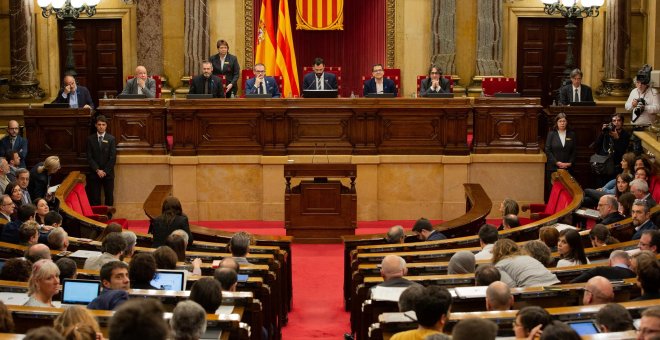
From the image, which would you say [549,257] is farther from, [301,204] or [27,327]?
[301,204]

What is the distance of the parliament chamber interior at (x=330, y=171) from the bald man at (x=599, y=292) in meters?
0.02

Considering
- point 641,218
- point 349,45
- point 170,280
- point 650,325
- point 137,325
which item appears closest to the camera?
point 137,325

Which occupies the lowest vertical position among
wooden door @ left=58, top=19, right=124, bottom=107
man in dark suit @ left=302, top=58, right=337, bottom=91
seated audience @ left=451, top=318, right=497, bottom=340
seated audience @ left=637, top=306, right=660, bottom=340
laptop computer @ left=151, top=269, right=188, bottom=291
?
laptop computer @ left=151, top=269, right=188, bottom=291

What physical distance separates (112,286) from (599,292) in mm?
3228

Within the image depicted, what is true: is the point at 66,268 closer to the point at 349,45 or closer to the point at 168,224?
the point at 168,224

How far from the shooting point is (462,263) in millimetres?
9109

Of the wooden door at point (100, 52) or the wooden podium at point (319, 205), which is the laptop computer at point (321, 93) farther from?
the wooden door at point (100, 52)

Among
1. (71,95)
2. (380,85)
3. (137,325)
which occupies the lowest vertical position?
(137,325)

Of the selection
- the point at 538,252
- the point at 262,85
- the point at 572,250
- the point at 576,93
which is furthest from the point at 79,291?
the point at 576,93

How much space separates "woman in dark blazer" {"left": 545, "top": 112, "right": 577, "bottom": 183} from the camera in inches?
599

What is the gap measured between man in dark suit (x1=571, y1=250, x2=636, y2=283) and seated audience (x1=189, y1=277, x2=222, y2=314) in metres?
2.79

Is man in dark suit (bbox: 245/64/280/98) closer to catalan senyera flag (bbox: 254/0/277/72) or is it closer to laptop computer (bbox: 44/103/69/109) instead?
catalan senyera flag (bbox: 254/0/277/72)

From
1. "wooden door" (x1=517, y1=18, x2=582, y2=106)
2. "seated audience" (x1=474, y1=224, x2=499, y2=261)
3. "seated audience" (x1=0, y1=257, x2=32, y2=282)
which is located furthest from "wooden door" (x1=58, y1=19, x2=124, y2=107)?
"seated audience" (x1=0, y1=257, x2=32, y2=282)

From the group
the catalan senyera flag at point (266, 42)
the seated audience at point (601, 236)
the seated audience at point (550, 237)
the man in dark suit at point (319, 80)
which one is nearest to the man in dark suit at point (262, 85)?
the man in dark suit at point (319, 80)
